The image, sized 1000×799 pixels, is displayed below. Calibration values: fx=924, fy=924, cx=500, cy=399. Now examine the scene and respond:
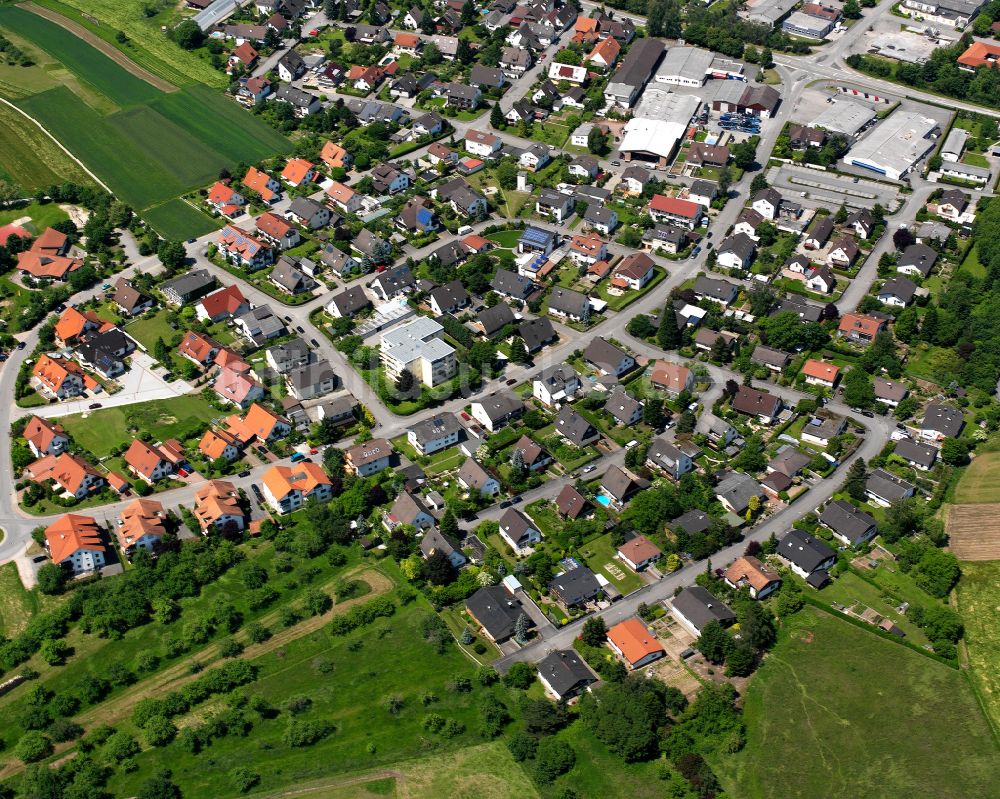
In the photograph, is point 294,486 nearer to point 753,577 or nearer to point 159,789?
point 159,789

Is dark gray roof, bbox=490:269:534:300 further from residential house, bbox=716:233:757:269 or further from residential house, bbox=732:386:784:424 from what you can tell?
residential house, bbox=732:386:784:424

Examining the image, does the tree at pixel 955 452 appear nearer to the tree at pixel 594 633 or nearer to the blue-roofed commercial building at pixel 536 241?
the tree at pixel 594 633

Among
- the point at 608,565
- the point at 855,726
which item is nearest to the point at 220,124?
the point at 608,565

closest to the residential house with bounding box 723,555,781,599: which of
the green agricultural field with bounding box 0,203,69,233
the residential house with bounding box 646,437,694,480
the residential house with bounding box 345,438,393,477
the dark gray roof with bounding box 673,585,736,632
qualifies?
the dark gray roof with bounding box 673,585,736,632

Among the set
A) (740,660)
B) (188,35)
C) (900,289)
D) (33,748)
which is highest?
(188,35)

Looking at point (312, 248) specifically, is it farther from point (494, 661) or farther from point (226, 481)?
point (494, 661)

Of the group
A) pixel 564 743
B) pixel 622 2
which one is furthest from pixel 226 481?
pixel 622 2
